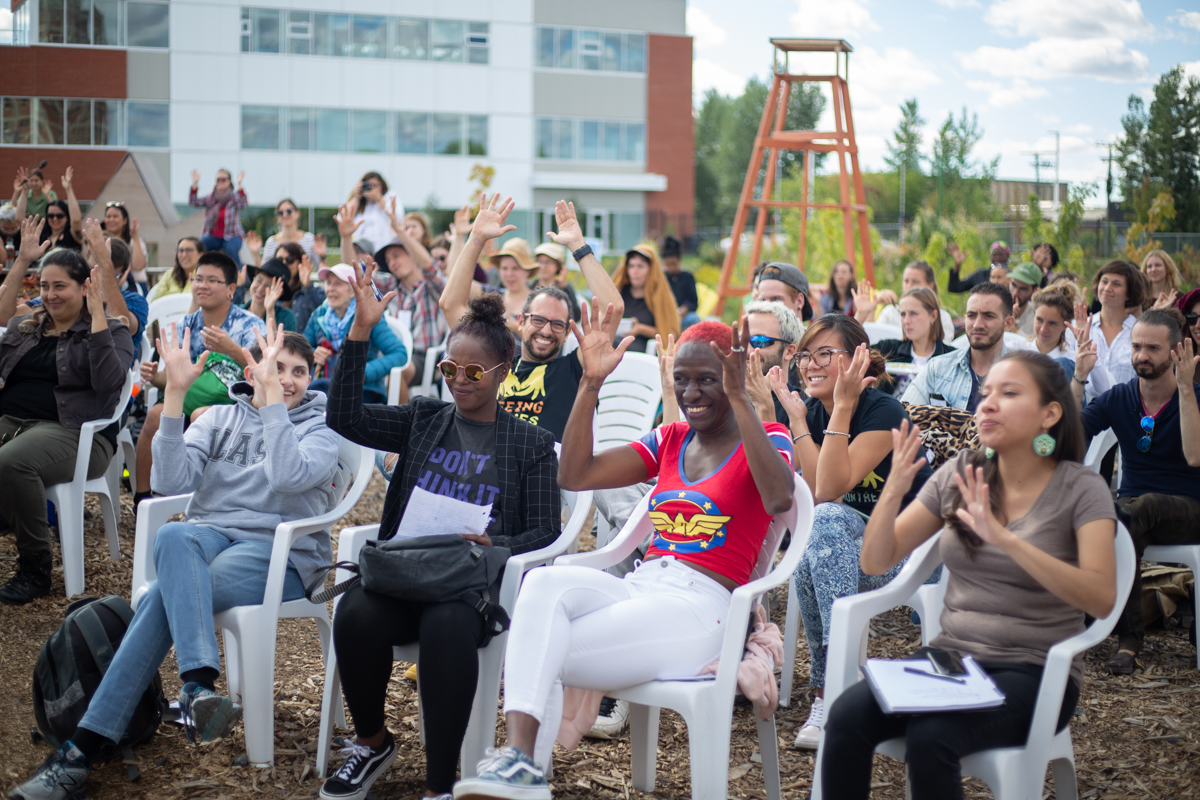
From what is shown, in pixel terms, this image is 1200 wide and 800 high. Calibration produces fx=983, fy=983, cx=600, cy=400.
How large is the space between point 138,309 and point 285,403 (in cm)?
295

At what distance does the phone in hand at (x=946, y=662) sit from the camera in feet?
7.62

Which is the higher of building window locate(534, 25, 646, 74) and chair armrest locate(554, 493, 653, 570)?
building window locate(534, 25, 646, 74)

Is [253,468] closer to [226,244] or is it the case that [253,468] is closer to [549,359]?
[549,359]

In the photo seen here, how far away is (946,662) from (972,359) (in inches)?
107

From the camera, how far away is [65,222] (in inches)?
331

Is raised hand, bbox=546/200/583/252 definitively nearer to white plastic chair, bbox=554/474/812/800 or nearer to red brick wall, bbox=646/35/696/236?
white plastic chair, bbox=554/474/812/800

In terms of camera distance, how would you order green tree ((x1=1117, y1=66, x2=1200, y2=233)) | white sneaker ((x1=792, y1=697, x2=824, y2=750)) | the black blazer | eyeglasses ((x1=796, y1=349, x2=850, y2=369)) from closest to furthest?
the black blazer, white sneaker ((x1=792, y1=697, x2=824, y2=750)), eyeglasses ((x1=796, y1=349, x2=850, y2=369)), green tree ((x1=1117, y1=66, x2=1200, y2=233))

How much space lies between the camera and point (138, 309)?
5.88 metres

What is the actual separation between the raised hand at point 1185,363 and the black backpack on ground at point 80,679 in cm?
397

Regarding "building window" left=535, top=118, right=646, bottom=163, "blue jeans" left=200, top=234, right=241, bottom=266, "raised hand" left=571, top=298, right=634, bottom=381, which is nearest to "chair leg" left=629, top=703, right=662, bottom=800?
"raised hand" left=571, top=298, right=634, bottom=381

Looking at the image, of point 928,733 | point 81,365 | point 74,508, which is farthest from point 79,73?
point 928,733

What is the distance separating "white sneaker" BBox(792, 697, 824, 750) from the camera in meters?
3.28

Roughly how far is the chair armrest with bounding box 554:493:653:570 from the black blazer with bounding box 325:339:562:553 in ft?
0.65

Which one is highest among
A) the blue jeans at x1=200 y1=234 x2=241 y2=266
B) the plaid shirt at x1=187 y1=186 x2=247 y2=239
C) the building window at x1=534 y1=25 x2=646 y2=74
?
the building window at x1=534 y1=25 x2=646 y2=74
